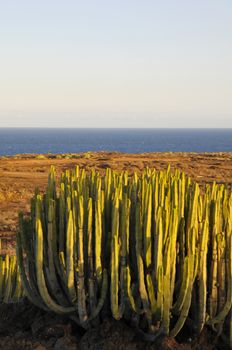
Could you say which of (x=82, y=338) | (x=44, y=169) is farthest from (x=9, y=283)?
(x=44, y=169)

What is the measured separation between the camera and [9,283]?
7.63 m

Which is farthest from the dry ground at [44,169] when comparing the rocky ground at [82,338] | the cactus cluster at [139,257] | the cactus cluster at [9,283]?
the cactus cluster at [139,257]

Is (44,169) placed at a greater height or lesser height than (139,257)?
lesser

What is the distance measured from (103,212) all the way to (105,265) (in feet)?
1.83

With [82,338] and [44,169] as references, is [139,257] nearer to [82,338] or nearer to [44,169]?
[82,338]

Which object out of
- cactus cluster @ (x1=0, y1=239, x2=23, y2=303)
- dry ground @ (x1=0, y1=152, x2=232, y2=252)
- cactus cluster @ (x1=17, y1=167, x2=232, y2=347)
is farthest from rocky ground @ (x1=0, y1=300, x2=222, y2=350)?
dry ground @ (x1=0, y1=152, x2=232, y2=252)

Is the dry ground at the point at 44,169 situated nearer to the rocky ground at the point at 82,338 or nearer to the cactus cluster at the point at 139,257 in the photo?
the rocky ground at the point at 82,338

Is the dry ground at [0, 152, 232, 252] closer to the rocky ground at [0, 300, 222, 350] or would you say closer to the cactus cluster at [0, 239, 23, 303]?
the cactus cluster at [0, 239, 23, 303]

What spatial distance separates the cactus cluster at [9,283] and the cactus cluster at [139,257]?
1.77 metres

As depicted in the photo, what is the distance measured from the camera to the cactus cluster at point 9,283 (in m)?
7.56

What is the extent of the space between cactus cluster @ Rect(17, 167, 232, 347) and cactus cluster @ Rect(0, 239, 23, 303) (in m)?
1.77

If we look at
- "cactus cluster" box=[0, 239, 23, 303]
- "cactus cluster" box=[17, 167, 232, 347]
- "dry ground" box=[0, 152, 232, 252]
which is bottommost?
"dry ground" box=[0, 152, 232, 252]

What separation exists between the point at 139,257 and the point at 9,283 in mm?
3086

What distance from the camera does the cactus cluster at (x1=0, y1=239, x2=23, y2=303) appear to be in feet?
24.8
